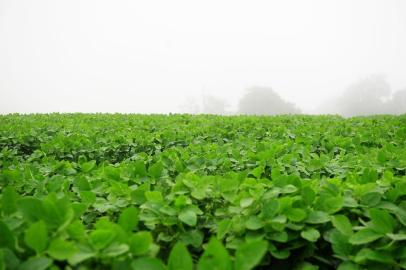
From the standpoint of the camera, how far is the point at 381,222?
1.25 meters

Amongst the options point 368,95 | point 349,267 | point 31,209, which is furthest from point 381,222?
point 368,95

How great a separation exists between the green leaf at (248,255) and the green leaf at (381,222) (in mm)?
561

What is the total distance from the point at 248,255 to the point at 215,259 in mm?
106

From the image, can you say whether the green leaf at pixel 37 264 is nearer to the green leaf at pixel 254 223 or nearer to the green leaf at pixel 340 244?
the green leaf at pixel 254 223

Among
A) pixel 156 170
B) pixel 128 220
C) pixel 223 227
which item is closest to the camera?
pixel 128 220

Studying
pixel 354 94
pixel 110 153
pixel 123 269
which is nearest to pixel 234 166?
pixel 123 269

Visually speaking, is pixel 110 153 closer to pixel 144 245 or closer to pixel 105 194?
pixel 105 194

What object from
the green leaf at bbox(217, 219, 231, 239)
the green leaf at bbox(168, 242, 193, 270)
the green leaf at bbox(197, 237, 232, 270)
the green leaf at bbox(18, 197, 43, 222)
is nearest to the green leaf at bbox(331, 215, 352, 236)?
the green leaf at bbox(217, 219, 231, 239)

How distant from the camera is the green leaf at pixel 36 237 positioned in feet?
3.27

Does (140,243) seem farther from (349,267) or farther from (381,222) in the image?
(381,222)

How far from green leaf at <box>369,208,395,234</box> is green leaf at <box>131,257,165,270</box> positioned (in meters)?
0.86

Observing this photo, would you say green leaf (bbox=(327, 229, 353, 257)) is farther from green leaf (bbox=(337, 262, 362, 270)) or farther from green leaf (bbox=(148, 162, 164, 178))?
green leaf (bbox=(148, 162, 164, 178))

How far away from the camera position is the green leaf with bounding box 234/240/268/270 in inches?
38.6

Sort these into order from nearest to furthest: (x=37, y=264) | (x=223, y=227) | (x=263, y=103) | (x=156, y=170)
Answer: (x=37, y=264)
(x=223, y=227)
(x=156, y=170)
(x=263, y=103)
